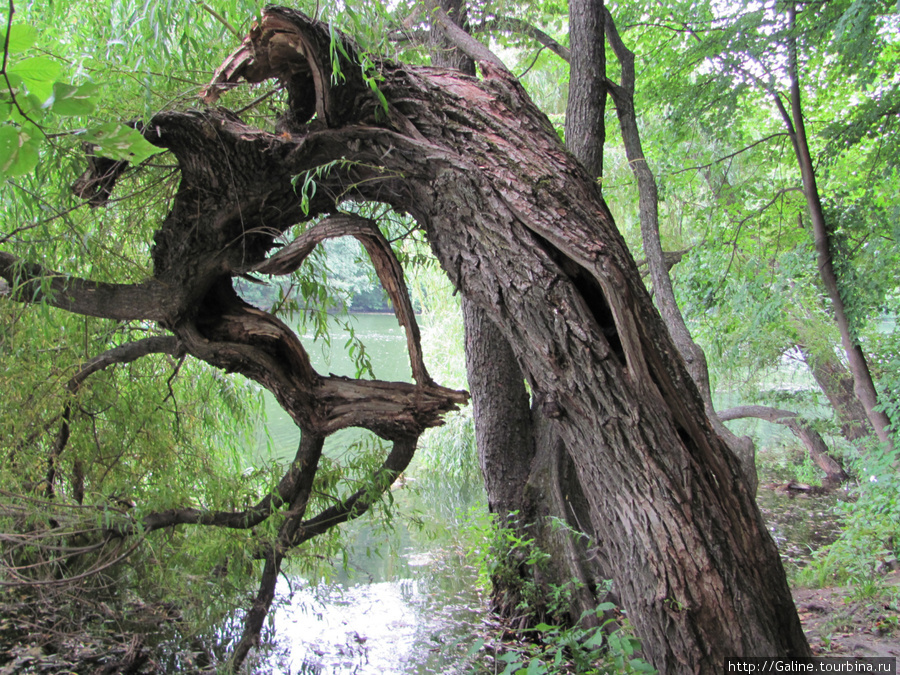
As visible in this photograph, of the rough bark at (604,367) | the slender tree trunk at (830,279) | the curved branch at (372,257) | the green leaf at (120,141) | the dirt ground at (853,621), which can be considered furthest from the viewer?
the slender tree trunk at (830,279)

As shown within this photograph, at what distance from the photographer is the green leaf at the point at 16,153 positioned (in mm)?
786

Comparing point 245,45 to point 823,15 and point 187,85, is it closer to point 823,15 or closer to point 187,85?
point 187,85

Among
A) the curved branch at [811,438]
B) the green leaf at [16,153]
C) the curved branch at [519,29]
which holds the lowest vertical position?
the curved branch at [811,438]

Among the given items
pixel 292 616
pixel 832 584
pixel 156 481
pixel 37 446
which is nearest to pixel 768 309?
pixel 832 584

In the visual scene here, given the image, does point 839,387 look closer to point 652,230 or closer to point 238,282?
point 652,230

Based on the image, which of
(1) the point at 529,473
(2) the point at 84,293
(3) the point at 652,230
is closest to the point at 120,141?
(2) the point at 84,293

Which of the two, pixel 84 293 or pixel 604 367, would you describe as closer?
pixel 604 367

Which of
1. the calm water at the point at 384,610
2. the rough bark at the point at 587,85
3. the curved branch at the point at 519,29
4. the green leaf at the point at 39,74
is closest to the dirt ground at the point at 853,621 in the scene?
the calm water at the point at 384,610

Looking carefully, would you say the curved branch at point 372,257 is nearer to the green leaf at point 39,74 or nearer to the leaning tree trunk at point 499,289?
the leaning tree trunk at point 499,289

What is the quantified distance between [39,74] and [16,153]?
104mm

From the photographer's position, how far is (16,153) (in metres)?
0.79

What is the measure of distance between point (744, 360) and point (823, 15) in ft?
12.6

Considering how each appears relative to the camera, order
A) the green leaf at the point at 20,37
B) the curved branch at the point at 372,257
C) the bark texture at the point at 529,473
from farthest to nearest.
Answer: the bark texture at the point at 529,473 < the curved branch at the point at 372,257 < the green leaf at the point at 20,37

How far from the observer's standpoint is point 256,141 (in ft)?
6.98
